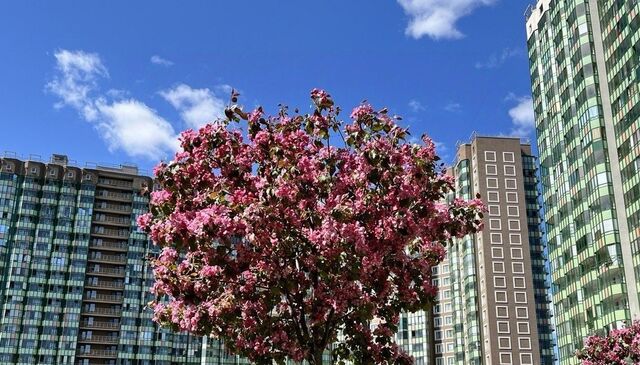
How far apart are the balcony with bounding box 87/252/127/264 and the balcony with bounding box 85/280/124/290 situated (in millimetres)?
3552

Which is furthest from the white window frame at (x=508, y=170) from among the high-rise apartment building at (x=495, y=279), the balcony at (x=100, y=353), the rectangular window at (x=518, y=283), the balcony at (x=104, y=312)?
the balcony at (x=100, y=353)

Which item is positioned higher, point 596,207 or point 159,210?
point 596,207

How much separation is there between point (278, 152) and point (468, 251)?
103882mm

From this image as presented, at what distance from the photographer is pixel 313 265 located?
11.5m

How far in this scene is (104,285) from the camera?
119 m

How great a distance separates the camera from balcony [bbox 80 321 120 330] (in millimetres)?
115650

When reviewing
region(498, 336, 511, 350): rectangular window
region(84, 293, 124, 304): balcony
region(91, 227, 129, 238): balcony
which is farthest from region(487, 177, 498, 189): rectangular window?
region(84, 293, 124, 304): balcony

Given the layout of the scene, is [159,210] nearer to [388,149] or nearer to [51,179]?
[388,149]

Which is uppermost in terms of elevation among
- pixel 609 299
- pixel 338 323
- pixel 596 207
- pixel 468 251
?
pixel 468 251

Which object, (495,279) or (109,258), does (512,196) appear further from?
(109,258)

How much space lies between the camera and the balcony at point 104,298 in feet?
386

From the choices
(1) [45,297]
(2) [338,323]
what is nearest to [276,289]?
(2) [338,323]

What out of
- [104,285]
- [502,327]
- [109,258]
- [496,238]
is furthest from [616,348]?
[109,258]

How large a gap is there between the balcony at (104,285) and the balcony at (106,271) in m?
1.32
